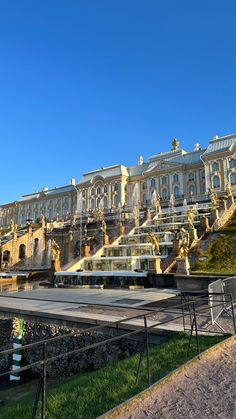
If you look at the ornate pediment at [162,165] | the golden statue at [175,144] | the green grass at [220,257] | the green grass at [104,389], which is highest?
the golden statue at [175,144]

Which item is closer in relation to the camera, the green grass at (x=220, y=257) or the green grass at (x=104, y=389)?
the green grass at (x=104, y=389)

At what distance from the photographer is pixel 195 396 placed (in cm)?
494

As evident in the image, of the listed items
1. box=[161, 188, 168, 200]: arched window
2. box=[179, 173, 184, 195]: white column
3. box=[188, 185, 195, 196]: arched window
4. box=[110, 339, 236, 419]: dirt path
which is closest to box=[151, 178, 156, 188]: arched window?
box=[161, 188, 168, 200]: arched window

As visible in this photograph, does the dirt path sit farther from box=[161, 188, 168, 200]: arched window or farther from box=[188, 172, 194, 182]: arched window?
box=[161, 188, 168, 200]: arched window

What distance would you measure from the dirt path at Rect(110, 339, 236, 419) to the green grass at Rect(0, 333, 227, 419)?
10.7 inches

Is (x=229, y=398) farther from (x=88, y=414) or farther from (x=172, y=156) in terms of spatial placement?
(x=172, y=156)

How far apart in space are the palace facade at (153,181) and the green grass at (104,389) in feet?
187

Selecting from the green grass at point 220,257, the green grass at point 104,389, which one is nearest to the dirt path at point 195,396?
the green grass at point 104,389

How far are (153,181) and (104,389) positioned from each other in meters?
78.0

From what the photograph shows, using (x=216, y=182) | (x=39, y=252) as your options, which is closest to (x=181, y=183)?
(x=216, y=182)

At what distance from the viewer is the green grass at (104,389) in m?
4.70

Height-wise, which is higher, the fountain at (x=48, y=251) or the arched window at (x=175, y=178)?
the arched window at (x=175, y=178)

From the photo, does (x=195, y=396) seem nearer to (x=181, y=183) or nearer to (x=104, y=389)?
(x=104, y=389)

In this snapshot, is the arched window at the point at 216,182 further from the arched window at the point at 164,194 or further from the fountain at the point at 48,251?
the fountain at the point at 48,251
